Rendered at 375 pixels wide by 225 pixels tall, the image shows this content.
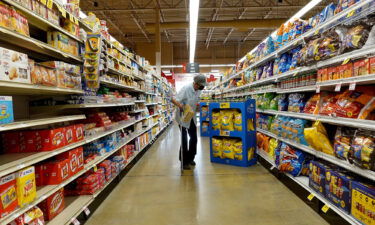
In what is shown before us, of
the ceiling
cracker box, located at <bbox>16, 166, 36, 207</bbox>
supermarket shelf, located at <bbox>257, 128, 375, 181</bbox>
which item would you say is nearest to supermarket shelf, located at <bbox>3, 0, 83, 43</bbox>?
cracker box, located at <bbox>16, 166, 36, 207</bbox>

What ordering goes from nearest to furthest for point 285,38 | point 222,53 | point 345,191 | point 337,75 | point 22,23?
point 22,23 < point 345,191 < point 337,75 < point 285,38 < point 222,53

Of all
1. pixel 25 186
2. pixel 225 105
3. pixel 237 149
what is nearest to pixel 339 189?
pixel 237 149

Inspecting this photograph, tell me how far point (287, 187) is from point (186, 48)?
18.9 meters

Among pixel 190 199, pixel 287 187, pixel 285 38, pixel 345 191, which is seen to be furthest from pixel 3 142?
pixel 285 38

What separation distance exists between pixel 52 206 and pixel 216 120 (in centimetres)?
305

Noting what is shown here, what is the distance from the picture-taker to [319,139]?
95.3 inches

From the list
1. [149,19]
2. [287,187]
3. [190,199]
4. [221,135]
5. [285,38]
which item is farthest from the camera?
[149,19]

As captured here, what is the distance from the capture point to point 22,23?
5.87 feet

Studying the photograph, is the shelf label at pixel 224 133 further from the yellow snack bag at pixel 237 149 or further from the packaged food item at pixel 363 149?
the packaged food item at pixel 363 149

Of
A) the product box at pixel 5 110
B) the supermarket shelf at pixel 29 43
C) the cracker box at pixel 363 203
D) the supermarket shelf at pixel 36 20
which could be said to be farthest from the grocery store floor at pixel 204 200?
the supermarket shelf at pixel 36 20

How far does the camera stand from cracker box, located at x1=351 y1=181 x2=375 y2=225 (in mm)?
1712

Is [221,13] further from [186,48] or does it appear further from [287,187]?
[287,187]

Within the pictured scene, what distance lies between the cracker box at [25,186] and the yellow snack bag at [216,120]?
321cm

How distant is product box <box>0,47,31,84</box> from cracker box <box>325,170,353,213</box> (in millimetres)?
2767
